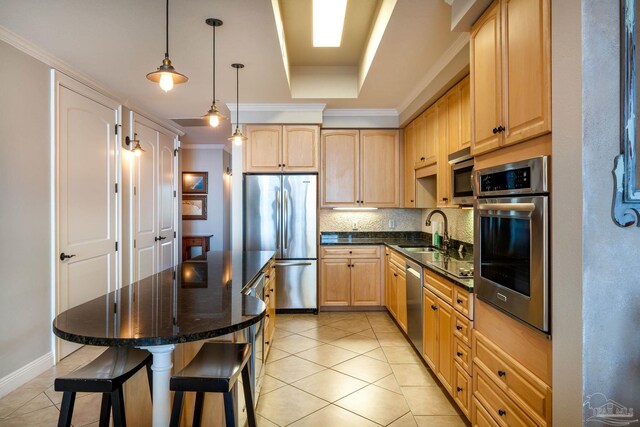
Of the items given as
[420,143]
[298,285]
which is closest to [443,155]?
[420,143]

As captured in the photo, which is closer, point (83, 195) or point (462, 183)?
point (462, 183)

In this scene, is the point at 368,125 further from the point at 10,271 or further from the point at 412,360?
the point at 10,271

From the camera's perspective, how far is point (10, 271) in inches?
104

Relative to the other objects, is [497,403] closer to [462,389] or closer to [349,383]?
[462,389]

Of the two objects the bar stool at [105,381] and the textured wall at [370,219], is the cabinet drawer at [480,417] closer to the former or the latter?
the bar stool at [105,381]

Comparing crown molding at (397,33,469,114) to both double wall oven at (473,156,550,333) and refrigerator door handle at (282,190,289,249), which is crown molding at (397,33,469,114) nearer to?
double wall oven at (473,156,550,333)

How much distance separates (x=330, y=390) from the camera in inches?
106

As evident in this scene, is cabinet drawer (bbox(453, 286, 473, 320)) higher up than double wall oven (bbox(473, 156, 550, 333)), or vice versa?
double wall oven (bbox(473, 156, 550, 333))

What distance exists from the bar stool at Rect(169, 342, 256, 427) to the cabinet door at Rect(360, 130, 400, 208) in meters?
3.38

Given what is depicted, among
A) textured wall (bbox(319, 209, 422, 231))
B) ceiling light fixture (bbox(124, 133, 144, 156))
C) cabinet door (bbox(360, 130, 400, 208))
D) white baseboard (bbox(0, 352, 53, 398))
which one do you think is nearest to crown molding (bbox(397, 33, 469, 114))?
cabinet door (bbox(360, 130, 400, 208))

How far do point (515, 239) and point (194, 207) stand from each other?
6.98 meters

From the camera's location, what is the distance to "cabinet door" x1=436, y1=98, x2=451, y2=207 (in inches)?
131

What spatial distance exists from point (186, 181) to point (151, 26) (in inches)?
210

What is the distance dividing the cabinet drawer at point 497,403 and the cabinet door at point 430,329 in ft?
2.32
